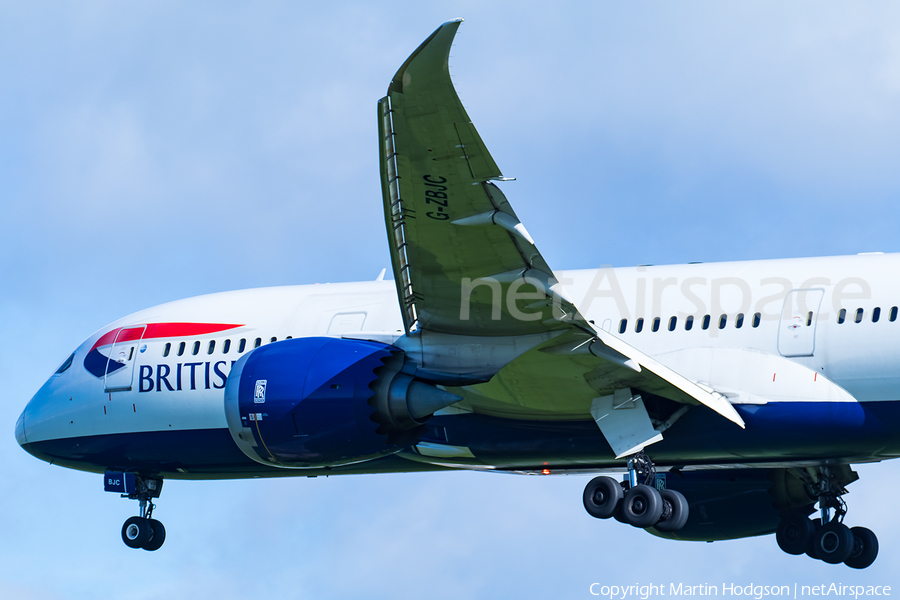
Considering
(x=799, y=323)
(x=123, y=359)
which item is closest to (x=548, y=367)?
(x=799, y=323)

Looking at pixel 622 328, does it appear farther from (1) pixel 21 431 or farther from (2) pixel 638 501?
(1) pixel 21 431

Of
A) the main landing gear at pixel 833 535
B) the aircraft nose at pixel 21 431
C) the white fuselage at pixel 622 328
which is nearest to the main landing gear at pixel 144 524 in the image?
the white fuselage at pixel 622 328

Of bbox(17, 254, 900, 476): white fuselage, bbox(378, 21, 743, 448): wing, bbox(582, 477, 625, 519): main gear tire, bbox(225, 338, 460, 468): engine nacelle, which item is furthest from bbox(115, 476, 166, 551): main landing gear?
bbox(582, 477, 625, 519): main gear tire

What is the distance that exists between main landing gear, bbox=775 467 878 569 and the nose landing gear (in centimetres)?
1017

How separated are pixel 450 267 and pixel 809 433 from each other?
5.09 m

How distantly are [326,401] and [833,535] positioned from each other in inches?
337

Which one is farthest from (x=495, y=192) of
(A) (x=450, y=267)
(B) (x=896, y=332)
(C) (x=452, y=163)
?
(B) (x=896, y=332)

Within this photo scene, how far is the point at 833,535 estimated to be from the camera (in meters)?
19.3

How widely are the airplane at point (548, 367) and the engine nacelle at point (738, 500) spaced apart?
7.85 ft

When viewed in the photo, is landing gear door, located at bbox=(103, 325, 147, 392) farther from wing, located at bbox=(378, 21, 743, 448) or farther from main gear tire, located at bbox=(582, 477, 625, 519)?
main gear tire, located at bbox=(582, 477, 625, 519)

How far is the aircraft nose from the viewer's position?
66.6 ft

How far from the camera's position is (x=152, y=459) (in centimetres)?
1920

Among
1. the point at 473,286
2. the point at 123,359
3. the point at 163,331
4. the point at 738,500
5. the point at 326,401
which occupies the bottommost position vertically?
the point at 326,401

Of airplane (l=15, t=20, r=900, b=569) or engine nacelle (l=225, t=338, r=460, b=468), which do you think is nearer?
airplane (l=15, t=20, r=900, b=569)
